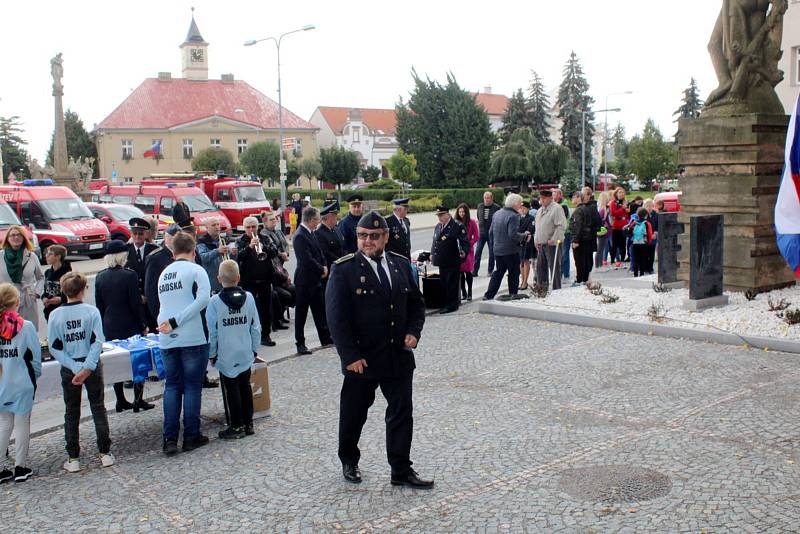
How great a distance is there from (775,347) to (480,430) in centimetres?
458

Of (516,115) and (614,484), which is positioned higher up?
(516,115)

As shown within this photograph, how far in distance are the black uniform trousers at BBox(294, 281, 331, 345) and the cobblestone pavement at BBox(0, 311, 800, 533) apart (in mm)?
1413

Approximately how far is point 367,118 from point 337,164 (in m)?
54.0

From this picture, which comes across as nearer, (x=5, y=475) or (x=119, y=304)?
(x=5, y=475)

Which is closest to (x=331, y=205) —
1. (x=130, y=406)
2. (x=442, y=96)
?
(x=130, y=406)

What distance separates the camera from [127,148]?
83.9m

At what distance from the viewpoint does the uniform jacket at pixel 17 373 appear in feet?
21.5

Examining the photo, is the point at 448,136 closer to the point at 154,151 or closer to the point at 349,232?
the point at 154,151

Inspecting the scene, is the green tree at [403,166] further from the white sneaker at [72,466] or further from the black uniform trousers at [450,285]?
the white sneaker at [72,466]

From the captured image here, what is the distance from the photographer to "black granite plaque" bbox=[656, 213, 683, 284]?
45.9ft

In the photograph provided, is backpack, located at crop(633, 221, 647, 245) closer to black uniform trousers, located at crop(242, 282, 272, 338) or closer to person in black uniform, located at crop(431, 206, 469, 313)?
person in black uniform, located at crop(431, 206, 469, 313)

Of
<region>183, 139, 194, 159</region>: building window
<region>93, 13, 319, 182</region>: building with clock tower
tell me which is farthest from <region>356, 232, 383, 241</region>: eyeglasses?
<region>183, 139, 194, 159</region>: building window

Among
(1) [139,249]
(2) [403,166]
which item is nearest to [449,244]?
(1) [139,249]

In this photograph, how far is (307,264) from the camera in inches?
439
